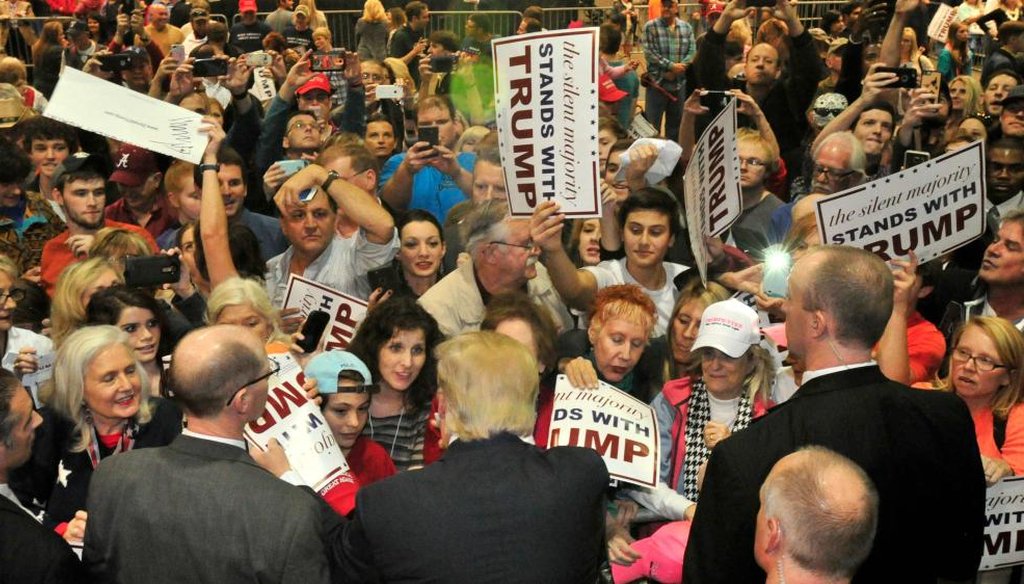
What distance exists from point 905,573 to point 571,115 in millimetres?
2675

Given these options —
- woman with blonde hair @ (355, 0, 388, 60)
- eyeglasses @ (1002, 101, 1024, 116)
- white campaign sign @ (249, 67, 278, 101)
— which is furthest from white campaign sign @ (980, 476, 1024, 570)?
woman with blonde hair @ (355, 0, 388, 60)

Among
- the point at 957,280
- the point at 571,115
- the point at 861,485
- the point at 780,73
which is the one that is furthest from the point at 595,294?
the point at 780,73

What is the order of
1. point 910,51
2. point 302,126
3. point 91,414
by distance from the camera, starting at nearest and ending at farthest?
point 91,414 → point 302,126 → point 910,51

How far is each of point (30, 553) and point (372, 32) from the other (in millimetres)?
12361

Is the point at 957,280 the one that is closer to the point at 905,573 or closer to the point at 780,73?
the point at 905,573

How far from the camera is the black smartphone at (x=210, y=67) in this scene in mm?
8453

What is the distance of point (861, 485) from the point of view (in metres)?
2.92

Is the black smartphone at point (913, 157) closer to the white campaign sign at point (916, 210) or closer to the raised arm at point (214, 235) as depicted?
the white campaign sign at point (916, 210)

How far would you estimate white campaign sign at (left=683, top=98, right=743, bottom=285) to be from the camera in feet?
19.0

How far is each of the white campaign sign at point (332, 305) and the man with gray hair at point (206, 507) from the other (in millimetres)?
2185

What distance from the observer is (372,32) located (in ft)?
49.5

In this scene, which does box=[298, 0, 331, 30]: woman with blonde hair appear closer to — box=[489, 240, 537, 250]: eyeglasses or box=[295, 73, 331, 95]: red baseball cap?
box=[295, 73, 331, 95]: red baseball cap

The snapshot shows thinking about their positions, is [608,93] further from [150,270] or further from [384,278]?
[150,270]
